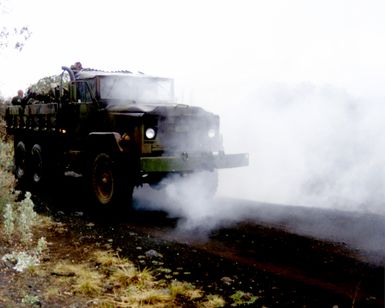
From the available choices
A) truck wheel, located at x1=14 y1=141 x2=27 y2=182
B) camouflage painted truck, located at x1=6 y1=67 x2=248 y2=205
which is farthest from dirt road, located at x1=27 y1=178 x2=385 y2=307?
truck wheel, located at x1=14 y1=141 x2=27 y2=182

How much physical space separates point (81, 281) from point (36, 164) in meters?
6.87

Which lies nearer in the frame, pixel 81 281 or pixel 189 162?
pixel 81 281

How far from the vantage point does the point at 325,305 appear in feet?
13.0

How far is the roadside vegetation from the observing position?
4.12 metres

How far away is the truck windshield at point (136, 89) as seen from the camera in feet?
28.4

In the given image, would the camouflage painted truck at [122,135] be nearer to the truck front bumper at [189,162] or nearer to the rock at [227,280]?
the truck front bumper at [189,162]

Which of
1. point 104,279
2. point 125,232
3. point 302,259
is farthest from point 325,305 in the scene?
point 125,232

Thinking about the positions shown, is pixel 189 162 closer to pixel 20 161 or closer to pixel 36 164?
pixel 36 164

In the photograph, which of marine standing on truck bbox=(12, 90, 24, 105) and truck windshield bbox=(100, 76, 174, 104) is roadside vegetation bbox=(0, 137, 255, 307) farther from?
marine standing on truck bbox=(12, 90, 24, 105)

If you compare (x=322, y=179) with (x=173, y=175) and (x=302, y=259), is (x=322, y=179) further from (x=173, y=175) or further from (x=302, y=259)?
(x=302, y=259)

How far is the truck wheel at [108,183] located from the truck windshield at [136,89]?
1.25 m

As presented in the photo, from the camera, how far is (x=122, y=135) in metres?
7.84

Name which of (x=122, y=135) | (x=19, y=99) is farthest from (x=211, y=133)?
(x=19, y=99)

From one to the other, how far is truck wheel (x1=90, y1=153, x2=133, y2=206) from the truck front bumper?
0.63m
